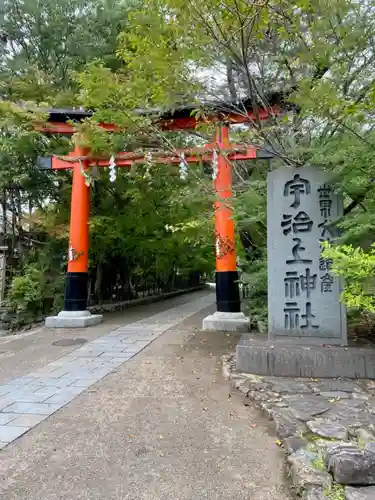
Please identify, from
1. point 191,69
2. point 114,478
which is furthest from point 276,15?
point 114,478

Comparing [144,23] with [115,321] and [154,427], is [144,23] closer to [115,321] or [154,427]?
[154,427]

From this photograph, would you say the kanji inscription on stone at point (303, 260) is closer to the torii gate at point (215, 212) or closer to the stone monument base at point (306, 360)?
the stone monument base at point (306, 360)

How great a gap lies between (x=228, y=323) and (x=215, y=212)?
2471 millimetres

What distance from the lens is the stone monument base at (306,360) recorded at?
4312 mm

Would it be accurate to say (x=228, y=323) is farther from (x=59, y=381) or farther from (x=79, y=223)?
(x=79, y=223)

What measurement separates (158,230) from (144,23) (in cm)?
667

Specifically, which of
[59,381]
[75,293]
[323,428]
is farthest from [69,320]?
[323,428]

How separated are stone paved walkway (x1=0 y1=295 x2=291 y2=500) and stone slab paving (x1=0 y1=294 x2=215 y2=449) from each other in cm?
15

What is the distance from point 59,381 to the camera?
14.8ft

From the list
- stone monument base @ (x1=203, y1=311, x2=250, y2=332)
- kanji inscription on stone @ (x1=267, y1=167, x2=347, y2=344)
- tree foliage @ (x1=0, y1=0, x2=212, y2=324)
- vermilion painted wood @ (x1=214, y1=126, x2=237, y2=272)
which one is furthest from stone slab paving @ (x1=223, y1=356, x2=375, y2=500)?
tree foliage @ (x1=0, y1=0, x2=212, y2=324)

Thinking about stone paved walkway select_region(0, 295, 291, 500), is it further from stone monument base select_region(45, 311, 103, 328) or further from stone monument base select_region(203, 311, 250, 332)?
stone monument base select_region(45, 311, 103, 328)

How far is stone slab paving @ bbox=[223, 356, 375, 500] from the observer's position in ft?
7.13

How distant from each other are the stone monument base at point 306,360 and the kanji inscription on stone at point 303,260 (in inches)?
13.6

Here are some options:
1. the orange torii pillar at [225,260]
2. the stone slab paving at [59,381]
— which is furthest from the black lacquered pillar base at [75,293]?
the orange torii pillar at [225,260]
